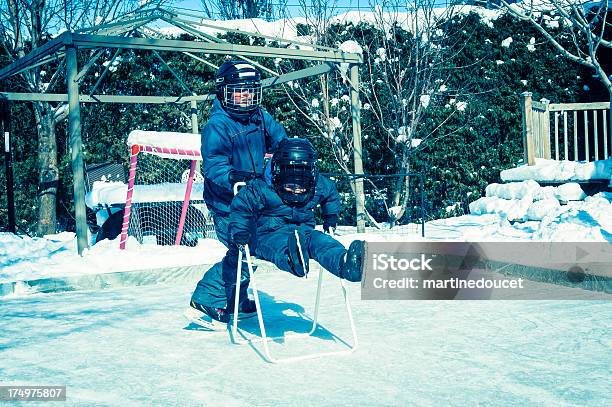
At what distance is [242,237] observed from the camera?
355cm

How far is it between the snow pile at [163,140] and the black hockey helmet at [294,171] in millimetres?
4737

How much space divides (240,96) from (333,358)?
1.73m

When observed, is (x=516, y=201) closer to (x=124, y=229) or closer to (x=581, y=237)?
(x=581, y=237)

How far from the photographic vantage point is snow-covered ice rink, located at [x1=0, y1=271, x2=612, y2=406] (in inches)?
114

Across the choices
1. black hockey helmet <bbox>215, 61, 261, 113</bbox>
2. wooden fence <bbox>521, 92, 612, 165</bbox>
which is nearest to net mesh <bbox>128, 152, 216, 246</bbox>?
black hockey helmet <bbox>215, 61, 261, 113</bbox>

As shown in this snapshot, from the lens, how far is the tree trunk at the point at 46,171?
12141 mm

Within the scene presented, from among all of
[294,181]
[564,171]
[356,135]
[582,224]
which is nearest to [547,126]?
[564,171]

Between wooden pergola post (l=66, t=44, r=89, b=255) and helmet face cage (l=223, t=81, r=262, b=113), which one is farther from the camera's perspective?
wooden pergola post (l=66, t=44, r=89, b=255)

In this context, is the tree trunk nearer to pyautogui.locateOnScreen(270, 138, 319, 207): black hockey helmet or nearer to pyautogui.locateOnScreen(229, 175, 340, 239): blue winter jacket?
pyautogui.locateOnScreen(229, 175, 340, 239): blue winter jacket

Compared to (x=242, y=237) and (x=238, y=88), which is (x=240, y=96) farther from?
(x=242, y=237)

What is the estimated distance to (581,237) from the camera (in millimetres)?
6066

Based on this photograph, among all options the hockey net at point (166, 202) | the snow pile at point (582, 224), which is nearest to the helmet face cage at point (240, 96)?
the snow pile at point (582, 224)

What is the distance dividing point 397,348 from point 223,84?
75.2 inches

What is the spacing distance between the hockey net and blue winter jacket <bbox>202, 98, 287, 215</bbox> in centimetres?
366
